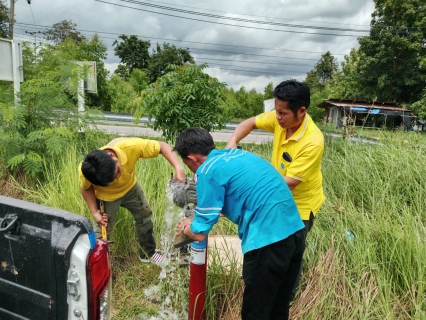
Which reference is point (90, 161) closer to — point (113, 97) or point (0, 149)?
point (0, 149)

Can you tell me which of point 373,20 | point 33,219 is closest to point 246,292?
point 33,219

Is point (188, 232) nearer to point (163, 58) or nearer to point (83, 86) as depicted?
point (83, 86)

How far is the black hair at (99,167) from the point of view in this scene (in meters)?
2.40

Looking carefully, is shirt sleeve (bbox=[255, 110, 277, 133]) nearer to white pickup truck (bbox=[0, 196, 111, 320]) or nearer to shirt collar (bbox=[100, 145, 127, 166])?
shirt collar (bbox=[100, 145, 127, 166])

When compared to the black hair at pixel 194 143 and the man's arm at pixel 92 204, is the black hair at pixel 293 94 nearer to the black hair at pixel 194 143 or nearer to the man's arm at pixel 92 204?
the black hair at pixel 194 143

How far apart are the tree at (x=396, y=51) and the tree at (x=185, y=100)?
22.2 meters

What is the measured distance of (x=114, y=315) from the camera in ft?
9.00

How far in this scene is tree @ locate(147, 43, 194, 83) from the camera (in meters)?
32.4

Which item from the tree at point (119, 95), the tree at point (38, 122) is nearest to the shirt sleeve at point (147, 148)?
the tree at point (38, 122)

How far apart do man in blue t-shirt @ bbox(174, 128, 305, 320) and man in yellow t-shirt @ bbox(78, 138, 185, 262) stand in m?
0.84

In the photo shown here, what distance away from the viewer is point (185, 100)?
16.7 feet

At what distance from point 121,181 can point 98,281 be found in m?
1.65

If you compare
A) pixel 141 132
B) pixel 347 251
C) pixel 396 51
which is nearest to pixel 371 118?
pixel 347 251

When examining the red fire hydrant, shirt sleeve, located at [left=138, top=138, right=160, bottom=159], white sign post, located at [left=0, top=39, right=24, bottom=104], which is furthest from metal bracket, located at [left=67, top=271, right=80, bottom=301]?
white sign post, located at [left=0, top=39, right=24, bottom=104]
